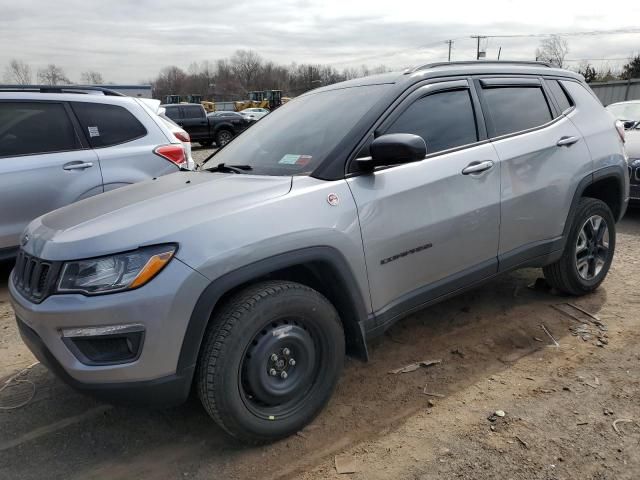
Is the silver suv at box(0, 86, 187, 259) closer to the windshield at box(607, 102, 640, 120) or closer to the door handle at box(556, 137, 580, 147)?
the door handle at box(556, 137, 580, 147)

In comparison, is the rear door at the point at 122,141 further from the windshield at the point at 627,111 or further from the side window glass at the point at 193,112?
the side window glass at the point at 193,112

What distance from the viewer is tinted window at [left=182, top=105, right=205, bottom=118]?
2062 cm

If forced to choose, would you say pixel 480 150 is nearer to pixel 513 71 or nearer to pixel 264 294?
pixel 513 71

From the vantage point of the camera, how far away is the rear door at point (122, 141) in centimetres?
514

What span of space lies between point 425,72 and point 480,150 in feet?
1.98

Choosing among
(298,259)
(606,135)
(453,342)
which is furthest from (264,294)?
(606,135)

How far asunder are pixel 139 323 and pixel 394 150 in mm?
1476

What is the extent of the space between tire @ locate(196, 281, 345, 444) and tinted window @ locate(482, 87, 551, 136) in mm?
1895

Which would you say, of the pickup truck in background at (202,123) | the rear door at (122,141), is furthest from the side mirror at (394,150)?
the pickup truck in background at (202,123)

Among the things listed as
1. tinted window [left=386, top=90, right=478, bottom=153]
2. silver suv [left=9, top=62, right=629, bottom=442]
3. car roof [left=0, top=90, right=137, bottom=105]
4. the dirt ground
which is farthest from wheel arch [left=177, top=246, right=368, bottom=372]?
car roof [left=0, top=90, right=137, bottom=105]

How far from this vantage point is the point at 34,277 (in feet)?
7.84

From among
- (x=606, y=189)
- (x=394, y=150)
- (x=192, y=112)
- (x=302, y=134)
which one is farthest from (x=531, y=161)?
(x=192, y=112)

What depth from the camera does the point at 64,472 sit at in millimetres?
2475

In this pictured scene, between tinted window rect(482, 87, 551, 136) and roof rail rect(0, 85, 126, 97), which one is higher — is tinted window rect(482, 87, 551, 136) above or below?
Answer: below
